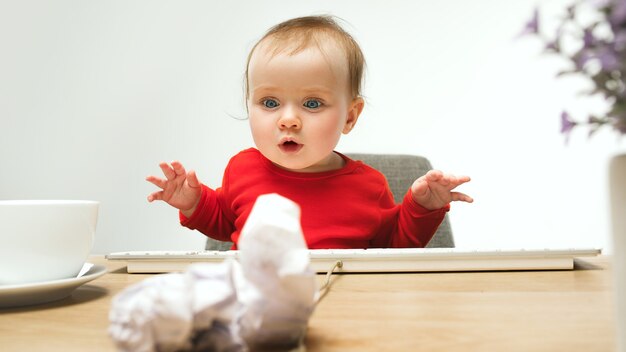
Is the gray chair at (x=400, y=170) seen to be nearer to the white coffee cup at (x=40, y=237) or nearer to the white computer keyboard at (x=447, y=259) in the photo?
the white computer keyboard at (x=447, y=259)

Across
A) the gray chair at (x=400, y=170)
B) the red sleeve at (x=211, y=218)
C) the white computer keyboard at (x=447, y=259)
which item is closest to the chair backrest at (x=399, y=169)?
the gray chair at (x=400, y=170)

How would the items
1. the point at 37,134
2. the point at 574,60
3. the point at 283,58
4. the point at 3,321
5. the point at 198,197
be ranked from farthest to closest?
1. the point at 37,134
2. the point at 198,197
3. the point at 283,58
4. the point at 3,321
5. the point at 574,60

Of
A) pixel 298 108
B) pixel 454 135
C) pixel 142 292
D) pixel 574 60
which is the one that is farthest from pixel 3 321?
pixel 454 135

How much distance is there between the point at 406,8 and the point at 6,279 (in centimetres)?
192

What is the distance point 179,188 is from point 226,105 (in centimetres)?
130

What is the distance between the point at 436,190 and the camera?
98 cm

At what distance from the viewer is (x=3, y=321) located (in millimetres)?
478

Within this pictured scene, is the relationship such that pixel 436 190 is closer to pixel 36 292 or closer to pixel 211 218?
pixel 211 218

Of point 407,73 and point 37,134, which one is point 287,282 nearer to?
point 407,73

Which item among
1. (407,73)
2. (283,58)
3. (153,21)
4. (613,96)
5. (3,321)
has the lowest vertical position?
(3,321)

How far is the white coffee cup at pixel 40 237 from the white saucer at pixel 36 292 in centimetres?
2

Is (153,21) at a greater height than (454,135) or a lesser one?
greater

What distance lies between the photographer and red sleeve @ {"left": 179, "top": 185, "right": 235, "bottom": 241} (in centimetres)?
107

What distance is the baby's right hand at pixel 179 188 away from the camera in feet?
3.12
